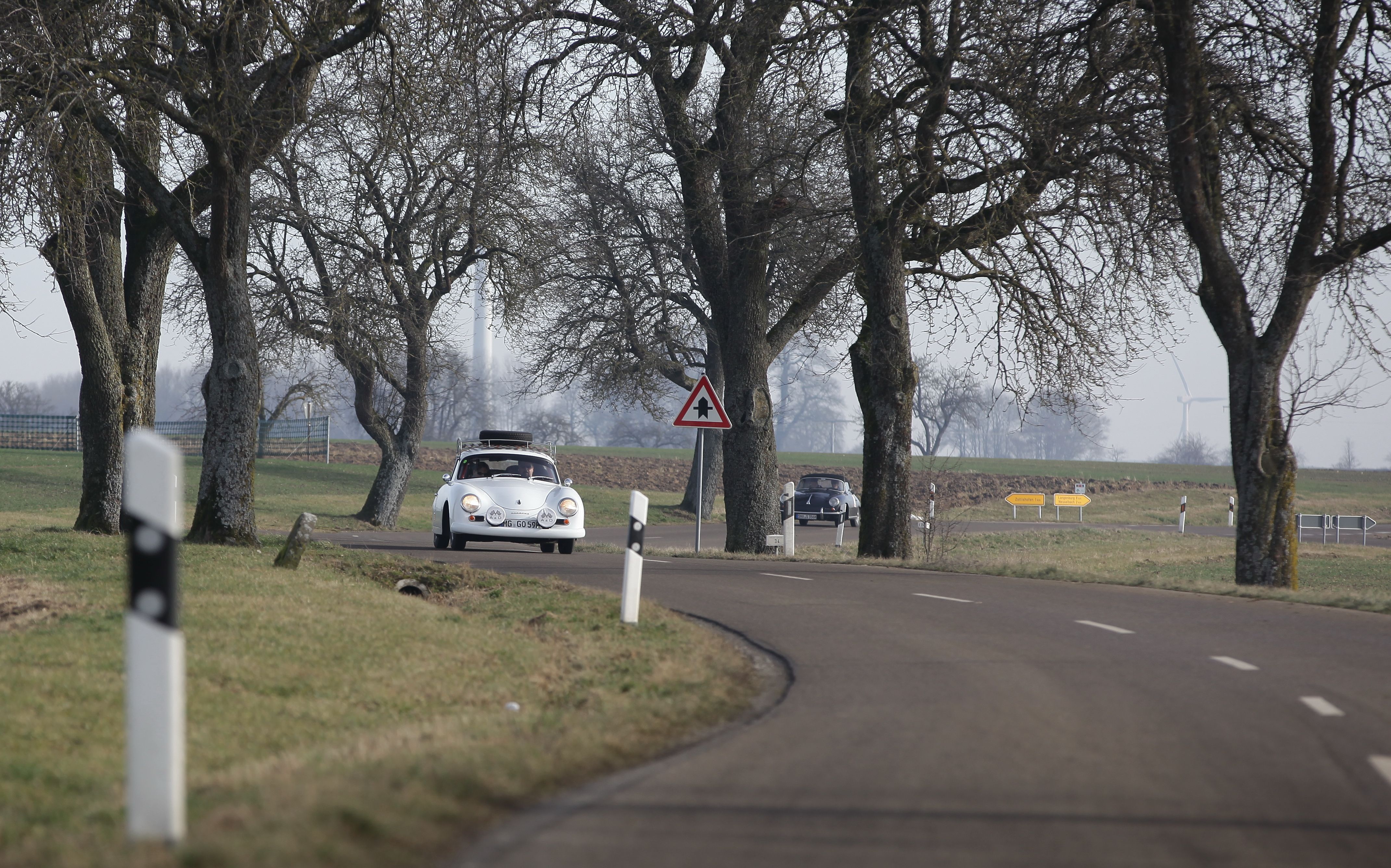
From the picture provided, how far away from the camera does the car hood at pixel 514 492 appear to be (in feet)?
60.1

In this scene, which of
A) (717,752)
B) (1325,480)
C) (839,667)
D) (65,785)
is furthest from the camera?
(1325,480)

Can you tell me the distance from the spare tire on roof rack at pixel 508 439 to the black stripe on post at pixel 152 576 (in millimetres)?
16954

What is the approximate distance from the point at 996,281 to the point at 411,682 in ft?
40.4

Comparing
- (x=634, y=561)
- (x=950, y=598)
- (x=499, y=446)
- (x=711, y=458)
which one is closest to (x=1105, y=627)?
(x=950, y=598)

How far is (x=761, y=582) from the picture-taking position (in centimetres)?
1373

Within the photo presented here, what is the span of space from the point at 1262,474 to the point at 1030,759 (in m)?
10.9

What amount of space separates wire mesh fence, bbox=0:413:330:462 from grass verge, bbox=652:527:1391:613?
1274 inches

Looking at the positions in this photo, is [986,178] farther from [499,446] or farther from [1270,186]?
[499,446]

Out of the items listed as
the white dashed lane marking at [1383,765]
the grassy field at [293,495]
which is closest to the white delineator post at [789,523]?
the grassy field at [293,495]

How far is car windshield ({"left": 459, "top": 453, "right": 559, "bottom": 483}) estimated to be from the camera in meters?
19.4

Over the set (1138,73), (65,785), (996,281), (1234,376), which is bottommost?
(65,785)

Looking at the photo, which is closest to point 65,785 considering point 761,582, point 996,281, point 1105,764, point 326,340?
point 1105,764

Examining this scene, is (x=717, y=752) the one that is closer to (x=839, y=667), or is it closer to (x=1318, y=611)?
(x=839, y=667)

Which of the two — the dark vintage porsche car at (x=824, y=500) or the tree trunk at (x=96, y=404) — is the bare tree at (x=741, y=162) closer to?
→ the tree trunk at (x=96, y=404)
